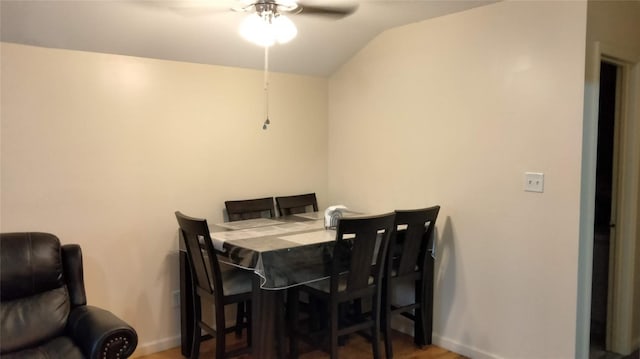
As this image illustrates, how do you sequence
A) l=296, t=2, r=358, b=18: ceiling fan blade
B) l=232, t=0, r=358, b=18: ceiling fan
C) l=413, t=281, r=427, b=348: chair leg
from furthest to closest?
l=413, t=281, r=427, b=348: chair leg < l=296, t=2, r=358, b=18: ceiling fan blade < l=232, t=0, r=358, b=18: ceiling fan

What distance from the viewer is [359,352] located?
3.29m

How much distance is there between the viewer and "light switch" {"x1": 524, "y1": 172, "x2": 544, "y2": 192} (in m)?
2.74

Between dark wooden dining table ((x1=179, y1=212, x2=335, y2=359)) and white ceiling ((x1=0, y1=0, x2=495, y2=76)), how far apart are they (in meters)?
1.24

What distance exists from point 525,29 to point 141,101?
7.88ft

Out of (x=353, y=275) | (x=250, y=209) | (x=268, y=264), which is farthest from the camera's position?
(x=250, y=209)

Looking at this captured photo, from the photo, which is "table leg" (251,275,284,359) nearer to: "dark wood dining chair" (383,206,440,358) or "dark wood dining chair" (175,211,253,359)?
"dark wood dining chair" (175,211,253,359)

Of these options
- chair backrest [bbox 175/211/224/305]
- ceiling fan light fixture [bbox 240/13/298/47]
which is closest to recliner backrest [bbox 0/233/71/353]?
chair backrest [bbox 175/211/224/305]

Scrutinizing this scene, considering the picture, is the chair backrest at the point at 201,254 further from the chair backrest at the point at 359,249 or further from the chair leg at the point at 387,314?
the chair leg at the point at 387,314

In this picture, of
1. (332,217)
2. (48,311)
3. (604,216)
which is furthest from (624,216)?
(48,311)

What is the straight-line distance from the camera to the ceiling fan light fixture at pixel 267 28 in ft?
8.45

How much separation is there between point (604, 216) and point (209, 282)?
309 cm

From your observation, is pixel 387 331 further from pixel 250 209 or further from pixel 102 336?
pixel 102 336

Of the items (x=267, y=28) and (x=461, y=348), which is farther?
(x=461, y=348)

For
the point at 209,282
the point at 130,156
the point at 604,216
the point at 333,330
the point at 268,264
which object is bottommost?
the point at 333,330
